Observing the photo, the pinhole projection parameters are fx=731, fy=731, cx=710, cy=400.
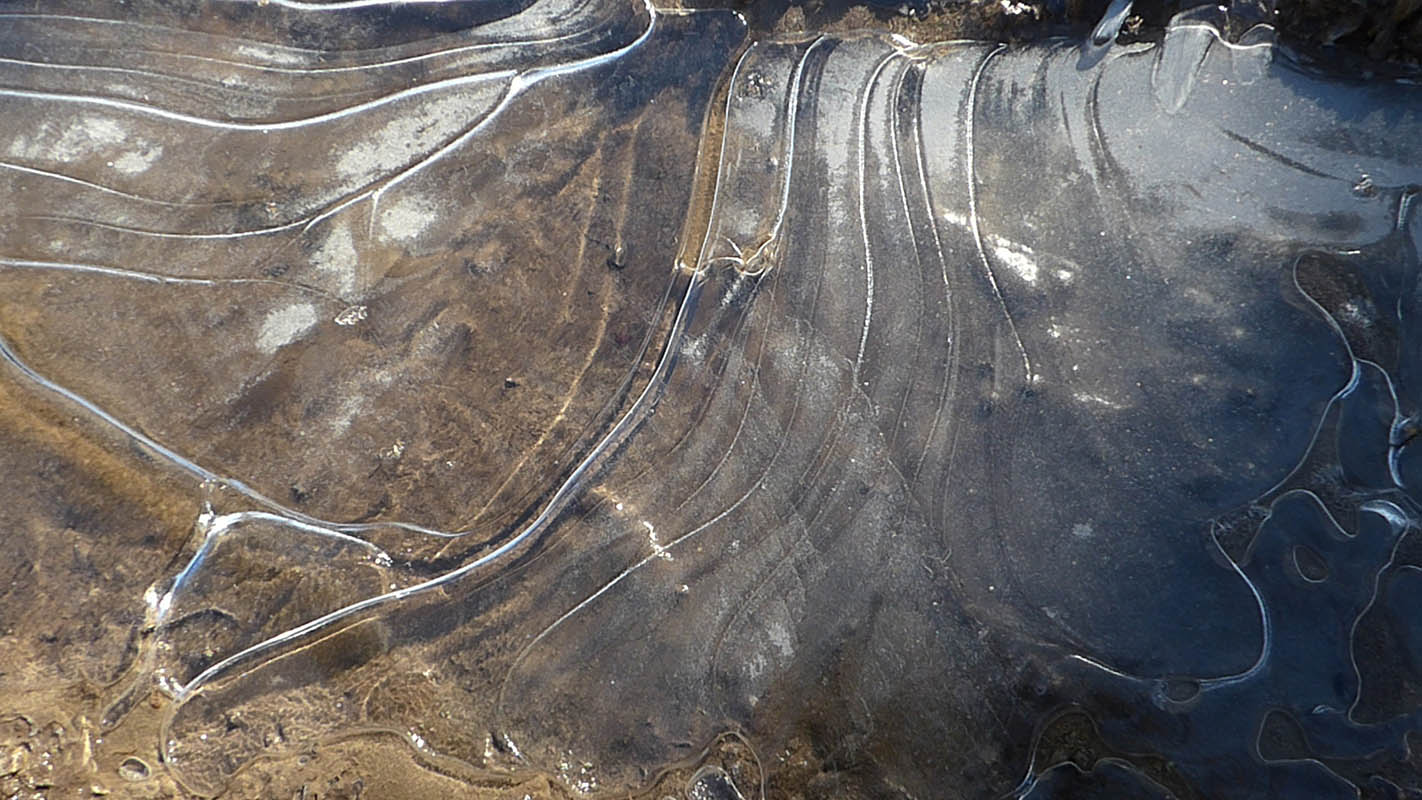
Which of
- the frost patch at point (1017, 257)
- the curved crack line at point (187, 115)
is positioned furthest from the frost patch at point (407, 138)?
the frost patch at point (1017, 257)

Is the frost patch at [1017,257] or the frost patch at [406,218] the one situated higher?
the frost patch at [406,218]

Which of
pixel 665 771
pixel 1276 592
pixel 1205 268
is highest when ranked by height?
pixel 1205 268

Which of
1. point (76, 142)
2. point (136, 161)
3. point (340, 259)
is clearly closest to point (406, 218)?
point (340, 259)

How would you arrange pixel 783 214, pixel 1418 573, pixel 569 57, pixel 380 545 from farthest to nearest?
pixel 569 57
pixel 783 214
pixel 380 545
pixel 1418 573

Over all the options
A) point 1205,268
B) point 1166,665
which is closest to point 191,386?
point 1166,665

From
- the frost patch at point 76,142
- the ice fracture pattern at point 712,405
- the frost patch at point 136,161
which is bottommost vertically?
the ice fracture pattern at point 712,405

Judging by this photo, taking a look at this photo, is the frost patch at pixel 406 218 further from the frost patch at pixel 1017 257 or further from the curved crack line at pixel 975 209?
the frost patch at pixel 1017 257

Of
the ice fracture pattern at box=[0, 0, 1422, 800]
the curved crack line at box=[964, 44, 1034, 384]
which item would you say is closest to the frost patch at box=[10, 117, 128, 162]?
the ice fracture pattern at box=[0, 0, 1422, 800]

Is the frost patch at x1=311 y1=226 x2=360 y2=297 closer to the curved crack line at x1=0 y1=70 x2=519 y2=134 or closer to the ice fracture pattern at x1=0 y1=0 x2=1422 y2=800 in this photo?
the ice fracture pattern at x1=0 y1=0 x2=1422 y2=800

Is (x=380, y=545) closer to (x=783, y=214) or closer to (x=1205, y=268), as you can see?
(x=783, y=214)
